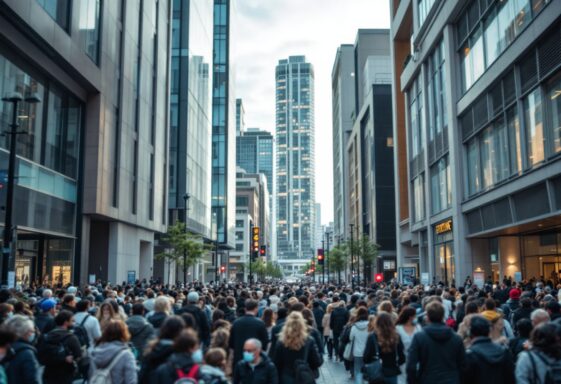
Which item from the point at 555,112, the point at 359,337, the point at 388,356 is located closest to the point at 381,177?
the point at 555,112

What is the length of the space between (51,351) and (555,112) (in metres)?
20.5

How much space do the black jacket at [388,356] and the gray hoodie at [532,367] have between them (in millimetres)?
2352

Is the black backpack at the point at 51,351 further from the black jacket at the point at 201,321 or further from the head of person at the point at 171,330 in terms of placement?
the black jacket at the point at 201,321

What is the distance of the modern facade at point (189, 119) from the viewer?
2470 inches

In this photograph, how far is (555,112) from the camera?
2248cm

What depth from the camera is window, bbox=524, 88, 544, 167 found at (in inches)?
944

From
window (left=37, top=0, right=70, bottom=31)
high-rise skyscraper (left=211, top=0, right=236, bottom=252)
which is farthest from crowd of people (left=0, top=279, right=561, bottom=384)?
high-rise skyscraper (left=211, top=0, right=236, bottom=252)

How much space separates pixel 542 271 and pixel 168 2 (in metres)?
41.3

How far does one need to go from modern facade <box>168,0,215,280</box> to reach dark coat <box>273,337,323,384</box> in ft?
170

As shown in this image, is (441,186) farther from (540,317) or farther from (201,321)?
(540,317)

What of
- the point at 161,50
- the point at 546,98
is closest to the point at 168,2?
the point at 161,50

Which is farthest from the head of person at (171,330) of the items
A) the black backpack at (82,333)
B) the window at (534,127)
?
the window at (534,127)

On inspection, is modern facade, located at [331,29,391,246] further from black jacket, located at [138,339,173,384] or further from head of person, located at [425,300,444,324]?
black jacket, located at [138,339,173,384]

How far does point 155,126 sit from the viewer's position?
4988cm
